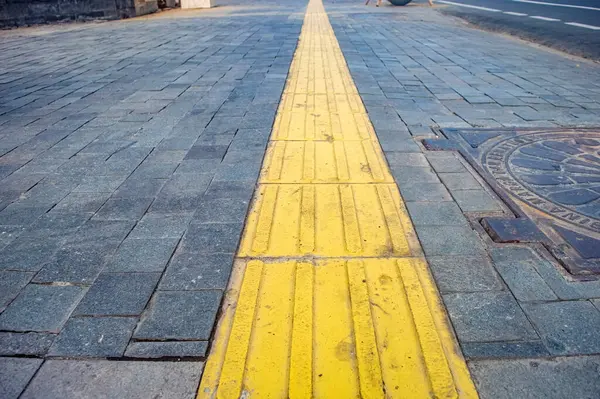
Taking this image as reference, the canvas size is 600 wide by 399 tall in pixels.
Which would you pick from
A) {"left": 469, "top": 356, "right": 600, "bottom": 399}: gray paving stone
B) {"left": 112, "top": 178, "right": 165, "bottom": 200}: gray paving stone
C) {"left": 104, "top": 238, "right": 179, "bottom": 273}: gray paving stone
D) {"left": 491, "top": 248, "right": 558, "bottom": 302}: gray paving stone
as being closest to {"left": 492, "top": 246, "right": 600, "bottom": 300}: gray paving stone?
{"left": 491, "top": 248, "right": 558, "bottom": 302}: gray paving stone

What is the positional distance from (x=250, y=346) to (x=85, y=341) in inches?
28.0

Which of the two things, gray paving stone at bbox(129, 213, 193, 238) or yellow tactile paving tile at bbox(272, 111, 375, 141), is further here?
yellow tactile paving tile at bbox(272, 111, 375, 141)

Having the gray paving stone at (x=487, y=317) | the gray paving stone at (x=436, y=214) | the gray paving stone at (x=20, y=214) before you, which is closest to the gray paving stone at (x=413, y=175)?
the gray paving stone at (x=436, y=214)

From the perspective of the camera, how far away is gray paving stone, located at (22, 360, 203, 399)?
1494 millimetres

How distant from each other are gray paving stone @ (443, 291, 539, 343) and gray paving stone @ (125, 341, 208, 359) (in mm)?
1106

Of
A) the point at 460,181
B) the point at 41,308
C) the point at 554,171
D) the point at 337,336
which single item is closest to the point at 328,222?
the point at 337,336

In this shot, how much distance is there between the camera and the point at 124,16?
45.0 ft

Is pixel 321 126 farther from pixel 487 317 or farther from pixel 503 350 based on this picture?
pixel 503 350

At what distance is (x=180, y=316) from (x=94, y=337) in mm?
363

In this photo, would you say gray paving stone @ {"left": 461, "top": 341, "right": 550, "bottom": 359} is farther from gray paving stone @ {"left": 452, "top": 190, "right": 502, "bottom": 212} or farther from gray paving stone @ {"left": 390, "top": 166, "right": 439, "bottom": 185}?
gray paving stone @ {"left": 390, "top": 166, "right": 439, "bottom": 185}

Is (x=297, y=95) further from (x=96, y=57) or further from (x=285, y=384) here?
(x=96, y=57)

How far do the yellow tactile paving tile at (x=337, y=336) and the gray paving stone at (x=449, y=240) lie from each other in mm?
166

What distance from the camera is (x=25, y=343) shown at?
1717 millimetres

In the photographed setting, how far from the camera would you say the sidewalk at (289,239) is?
1614 mm
